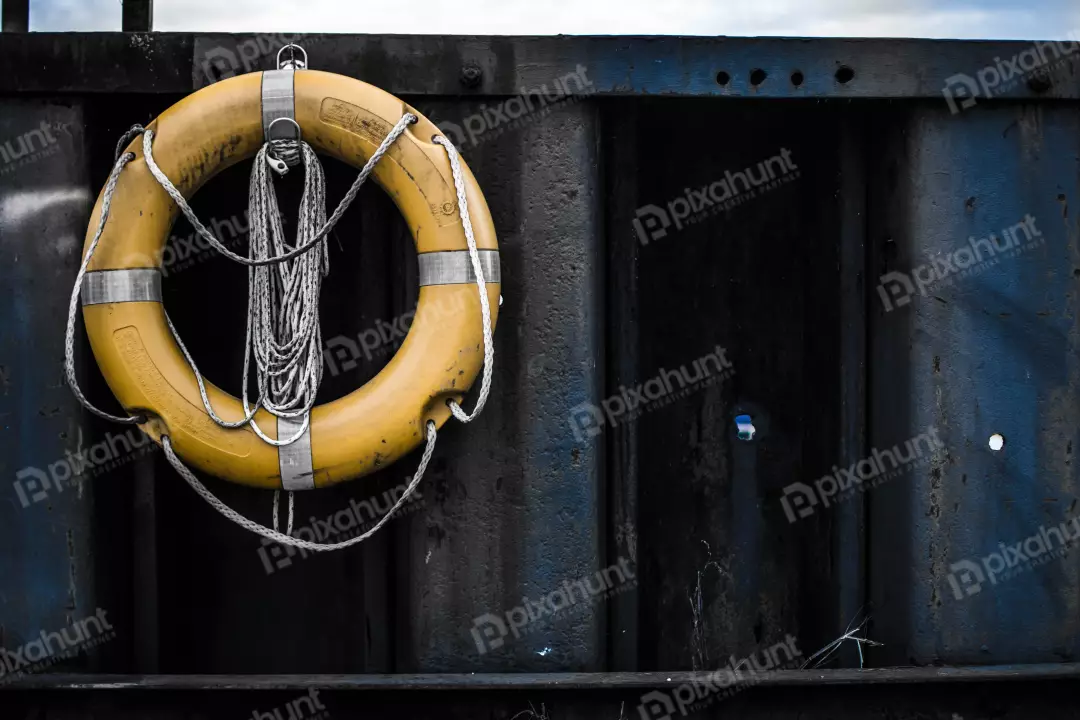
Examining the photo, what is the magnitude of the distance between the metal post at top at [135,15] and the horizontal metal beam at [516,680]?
4.98 feet

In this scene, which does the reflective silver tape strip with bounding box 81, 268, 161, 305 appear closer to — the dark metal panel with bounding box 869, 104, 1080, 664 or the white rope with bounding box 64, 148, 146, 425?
the white rope with bounding box 64, 148, 146, 425

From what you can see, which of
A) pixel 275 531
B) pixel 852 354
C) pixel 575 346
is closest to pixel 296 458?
pixel 275 531

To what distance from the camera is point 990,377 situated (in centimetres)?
211

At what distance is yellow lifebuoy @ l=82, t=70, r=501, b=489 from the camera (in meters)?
1.97

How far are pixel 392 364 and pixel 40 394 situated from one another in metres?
0.78

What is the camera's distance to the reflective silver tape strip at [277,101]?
6.49 feet

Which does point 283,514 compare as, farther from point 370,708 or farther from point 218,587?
point 370,708

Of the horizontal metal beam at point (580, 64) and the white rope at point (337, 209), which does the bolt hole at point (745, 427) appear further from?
the white rope at point (337, 209)

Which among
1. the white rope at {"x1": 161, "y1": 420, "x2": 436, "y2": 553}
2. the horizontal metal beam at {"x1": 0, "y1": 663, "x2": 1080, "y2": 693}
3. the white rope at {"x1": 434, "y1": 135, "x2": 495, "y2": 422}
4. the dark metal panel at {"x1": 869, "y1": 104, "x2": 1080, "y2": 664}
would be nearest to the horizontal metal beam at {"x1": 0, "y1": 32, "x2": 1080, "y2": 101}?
the dark metal panel at {"x1": 869, "y1": 104, "x2": 1080, "y2": 664}

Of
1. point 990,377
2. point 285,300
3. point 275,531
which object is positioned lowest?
point 275,531

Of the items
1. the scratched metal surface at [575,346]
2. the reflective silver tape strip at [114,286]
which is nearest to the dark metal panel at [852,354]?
the scratched metal surface at [575,346]

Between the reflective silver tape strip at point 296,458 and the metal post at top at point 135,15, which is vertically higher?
the metal post at top at point 135,15

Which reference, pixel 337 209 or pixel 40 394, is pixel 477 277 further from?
pixel 40 394

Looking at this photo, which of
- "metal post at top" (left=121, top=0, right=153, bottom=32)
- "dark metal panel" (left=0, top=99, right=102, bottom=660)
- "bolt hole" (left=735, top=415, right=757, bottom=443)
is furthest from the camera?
"bolt hole" (left=735, top=415, right=757, bottom=443)
